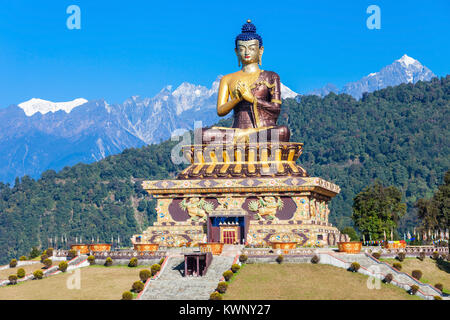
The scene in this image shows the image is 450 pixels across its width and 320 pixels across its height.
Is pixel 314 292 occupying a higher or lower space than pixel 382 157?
lower

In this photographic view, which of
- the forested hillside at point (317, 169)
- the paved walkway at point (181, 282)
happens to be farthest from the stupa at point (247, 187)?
the forested hillside at point (317, 169)

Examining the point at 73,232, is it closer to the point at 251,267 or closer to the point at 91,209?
the point at 91,209

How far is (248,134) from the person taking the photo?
45.3 meters

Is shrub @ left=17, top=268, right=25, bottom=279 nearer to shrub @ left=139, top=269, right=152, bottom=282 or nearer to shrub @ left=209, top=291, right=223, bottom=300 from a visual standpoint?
shrub @ left=139, top=269, right=152, bottom=282

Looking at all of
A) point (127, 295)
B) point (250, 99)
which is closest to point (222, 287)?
point (127, 295)

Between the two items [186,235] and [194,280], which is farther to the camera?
[186,235]

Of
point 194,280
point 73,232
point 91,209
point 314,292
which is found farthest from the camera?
point 91,209

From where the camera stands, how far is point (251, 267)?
33.9 metres

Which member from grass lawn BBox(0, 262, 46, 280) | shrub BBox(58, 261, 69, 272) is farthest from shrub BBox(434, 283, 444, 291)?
grass lawn BBox(0, 262, 46, 280)

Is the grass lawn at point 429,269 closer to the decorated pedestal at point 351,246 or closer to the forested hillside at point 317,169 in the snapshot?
the decorated pedestal at point 351,246

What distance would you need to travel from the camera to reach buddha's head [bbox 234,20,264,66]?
46750 mm

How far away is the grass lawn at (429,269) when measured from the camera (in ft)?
112
